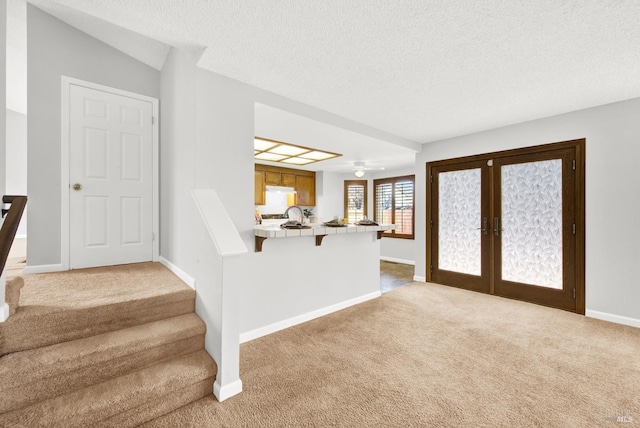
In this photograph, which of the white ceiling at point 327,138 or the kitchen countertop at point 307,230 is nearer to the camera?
the kitchen countertop at point 307,230

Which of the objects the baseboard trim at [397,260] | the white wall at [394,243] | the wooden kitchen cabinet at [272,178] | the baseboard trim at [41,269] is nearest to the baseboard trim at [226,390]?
the baseboard trim at [41,269]

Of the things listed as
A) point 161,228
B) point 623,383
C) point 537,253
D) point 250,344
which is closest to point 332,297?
point 250,344

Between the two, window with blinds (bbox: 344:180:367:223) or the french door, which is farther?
window with blinds (bbox: 344:180:367:223)

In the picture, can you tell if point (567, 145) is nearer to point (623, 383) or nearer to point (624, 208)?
point (624, 208)

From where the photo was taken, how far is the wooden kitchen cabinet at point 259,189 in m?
5.79

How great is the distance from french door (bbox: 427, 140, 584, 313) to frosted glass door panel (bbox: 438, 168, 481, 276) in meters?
0.01

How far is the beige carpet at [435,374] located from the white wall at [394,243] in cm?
332

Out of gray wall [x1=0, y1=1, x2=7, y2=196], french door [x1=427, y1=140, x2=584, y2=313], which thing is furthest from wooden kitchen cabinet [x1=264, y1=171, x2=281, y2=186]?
gray wall [x1=0, y1=1, x2=7, y2=196]

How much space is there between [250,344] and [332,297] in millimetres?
1172

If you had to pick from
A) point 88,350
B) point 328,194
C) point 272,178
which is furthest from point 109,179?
point 328,194

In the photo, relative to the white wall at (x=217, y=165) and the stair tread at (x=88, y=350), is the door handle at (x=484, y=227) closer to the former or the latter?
the white wall at (x=217, y=165)

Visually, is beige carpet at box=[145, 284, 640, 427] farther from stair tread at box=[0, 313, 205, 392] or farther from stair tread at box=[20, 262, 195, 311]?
stair tread at box=[20, 262, 195, 311]

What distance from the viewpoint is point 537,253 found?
3576 mm

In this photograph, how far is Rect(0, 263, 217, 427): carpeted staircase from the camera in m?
1.44
